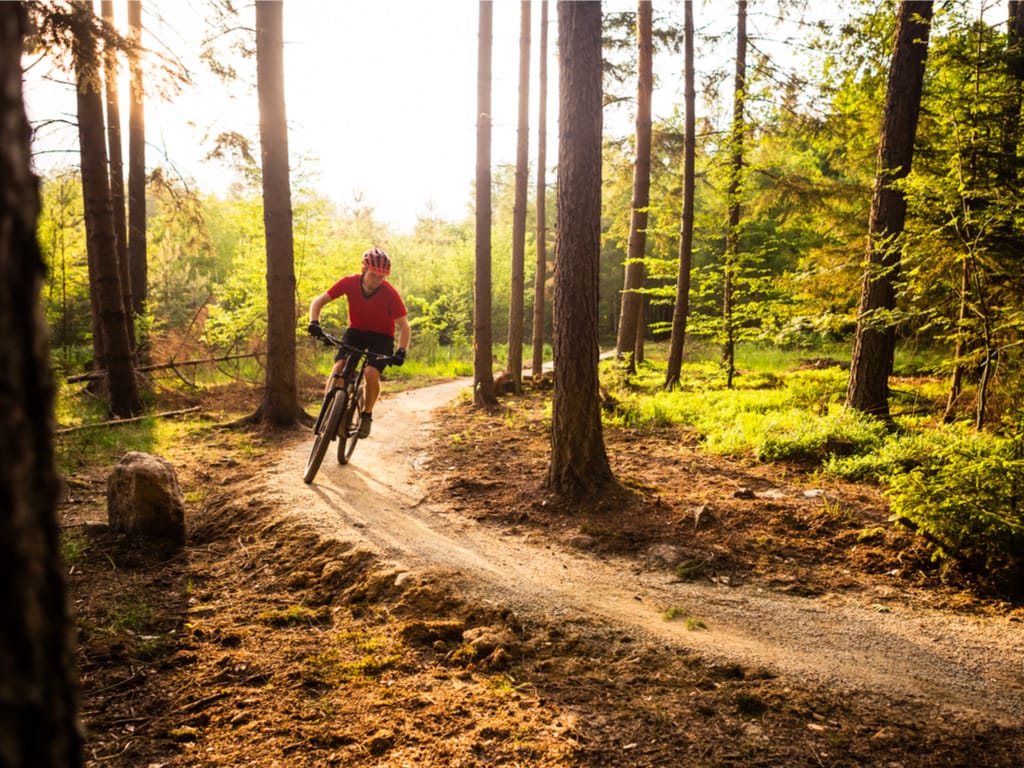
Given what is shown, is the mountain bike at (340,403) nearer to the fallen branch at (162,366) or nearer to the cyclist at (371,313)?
the cyclist at (371,313)

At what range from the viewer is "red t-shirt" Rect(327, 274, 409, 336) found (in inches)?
297

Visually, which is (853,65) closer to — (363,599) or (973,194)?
(973,194)

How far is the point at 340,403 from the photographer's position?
7.36 meters

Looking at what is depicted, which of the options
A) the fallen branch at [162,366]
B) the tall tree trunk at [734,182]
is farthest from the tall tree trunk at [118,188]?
the tall tree trunk at [734,182]

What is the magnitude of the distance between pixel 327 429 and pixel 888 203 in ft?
28.5

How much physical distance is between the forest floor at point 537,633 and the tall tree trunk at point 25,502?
7.33ft

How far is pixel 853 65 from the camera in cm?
1202

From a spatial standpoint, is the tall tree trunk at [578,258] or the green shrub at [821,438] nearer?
the tall tree trunk at [578,258]

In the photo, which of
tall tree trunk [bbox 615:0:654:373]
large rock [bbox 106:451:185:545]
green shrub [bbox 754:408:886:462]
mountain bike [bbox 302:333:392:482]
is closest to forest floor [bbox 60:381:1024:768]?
large rock [bbox 106:451:185:545]

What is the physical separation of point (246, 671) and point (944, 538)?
527cm

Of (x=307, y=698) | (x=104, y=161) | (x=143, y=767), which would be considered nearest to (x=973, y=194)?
(x=307, y=698)

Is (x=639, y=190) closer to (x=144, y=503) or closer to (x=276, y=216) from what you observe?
(x=276, y=216)

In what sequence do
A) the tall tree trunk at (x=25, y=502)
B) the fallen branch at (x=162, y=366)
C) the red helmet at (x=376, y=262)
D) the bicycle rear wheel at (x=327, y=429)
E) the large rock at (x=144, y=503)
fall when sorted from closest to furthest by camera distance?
the tall tree trunk at (x=25, y=502), the large rock at (x=144, y=503), the bicycle rear wheel at (x=327, y=429), the red helmet at (x=376, y=262), the fallen branch at (x=162, y=366)

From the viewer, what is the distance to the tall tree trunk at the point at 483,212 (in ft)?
43.7
